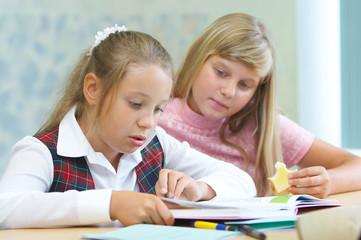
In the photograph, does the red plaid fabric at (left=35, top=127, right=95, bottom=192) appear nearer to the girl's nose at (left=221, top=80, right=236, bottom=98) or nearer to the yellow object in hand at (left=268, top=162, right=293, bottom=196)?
the yellow object in hand at (left=268, top=162, right=293, bottom=196)

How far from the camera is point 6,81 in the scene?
2.53 meters

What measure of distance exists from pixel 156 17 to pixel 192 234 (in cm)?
202

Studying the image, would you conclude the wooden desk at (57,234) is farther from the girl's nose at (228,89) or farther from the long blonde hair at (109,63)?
the girl's nose at (228,89)

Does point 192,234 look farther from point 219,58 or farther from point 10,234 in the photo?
point 219,58

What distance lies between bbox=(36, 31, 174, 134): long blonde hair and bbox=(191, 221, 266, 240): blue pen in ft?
1.48

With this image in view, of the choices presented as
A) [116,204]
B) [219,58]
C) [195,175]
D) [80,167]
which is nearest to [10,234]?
[116,204]

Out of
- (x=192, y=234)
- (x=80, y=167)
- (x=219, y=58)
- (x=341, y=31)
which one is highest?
(x=341, y=31)

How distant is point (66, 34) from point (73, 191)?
5.90 ft

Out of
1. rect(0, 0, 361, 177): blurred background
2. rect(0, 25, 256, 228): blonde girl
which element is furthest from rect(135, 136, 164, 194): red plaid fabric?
rect(0, 0, 361, 177): blurred background

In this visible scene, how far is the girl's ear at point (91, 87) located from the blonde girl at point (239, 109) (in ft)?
1.69

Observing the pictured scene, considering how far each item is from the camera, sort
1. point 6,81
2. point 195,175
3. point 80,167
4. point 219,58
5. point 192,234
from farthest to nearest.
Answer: point 6,81, point 219,58, point 195,175, point 80,167, point 192,234

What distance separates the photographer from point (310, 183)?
1208mm

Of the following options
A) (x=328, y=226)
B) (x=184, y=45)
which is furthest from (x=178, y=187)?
(x=184, y=45)

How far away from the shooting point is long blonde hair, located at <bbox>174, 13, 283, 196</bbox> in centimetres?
165
